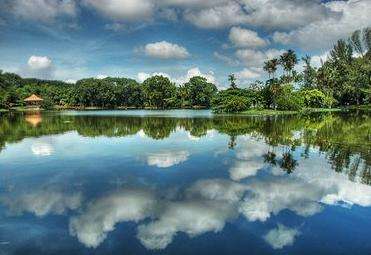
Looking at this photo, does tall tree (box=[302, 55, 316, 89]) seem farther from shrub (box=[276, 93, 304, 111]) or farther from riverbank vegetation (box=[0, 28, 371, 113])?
shrub (box=[276, 93, 304, 111])

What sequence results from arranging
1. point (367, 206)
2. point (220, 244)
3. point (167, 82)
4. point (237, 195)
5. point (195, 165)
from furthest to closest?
point (167, 82) → point (195, 165) → point (237, 195) → point (367, 206) → point (220, 244)

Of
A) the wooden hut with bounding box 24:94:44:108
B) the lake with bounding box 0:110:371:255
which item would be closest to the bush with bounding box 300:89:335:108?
the lake with bounding box 0:110:371:255

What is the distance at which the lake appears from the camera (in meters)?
11.5

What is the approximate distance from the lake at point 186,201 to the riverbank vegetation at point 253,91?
73643 mm

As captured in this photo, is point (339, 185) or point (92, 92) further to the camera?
point (92, 92)

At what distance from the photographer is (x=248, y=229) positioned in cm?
1255

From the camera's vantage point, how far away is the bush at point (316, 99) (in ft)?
366

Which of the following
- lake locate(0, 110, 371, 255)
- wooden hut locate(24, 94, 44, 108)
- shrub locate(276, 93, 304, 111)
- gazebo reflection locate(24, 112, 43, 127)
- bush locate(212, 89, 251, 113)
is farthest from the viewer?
wooden hut locate(24, 94, 44, 108)

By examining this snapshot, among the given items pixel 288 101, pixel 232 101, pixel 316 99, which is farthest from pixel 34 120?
pixel 316 99

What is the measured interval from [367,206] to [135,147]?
19641 millimetres

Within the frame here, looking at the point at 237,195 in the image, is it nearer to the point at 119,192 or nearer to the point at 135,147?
the point at 119,192

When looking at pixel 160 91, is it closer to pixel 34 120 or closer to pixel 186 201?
pixel 34 120

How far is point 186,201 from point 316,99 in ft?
354

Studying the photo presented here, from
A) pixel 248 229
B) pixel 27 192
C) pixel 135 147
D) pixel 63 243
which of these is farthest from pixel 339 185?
pixel 135 147
